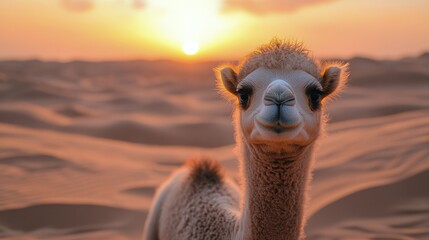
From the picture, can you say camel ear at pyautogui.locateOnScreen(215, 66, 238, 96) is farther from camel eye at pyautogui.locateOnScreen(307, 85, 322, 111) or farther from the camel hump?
the camel hump

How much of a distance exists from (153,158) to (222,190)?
195 inches

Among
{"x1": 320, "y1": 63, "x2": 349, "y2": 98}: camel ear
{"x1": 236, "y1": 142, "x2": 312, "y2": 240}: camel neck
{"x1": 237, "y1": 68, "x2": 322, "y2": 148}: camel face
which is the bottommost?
{"x1": 236, "y1": 142, "x2": 312, "y2": 240}: camel neck

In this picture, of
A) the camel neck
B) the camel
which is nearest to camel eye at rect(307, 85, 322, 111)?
the camel

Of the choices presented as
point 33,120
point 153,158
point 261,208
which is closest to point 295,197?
point 261,208

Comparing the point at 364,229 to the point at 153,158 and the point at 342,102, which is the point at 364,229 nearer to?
the point at 153,158

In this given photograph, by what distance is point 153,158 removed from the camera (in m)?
8.87

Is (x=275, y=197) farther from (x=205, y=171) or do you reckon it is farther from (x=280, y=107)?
(x=205, y=171)

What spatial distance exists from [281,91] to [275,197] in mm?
649

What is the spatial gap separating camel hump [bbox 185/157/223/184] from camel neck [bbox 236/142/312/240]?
4.33ft

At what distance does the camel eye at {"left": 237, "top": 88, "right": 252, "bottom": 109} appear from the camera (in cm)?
A: 273

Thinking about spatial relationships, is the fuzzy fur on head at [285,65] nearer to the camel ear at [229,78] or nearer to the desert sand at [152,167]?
the camel ear at [229,78]

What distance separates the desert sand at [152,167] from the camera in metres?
5.48

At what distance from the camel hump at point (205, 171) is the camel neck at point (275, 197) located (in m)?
1.32

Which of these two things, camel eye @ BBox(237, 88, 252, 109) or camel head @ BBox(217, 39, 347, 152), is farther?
camel eye @ BBox(237, 88, 252, 109)
